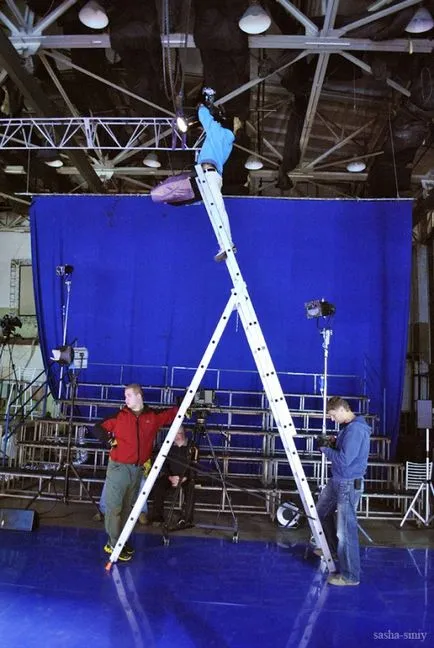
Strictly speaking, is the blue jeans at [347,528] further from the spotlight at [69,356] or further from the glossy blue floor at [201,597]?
the spotlight at [69,356]

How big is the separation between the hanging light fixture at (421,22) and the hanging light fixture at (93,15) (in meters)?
3.23

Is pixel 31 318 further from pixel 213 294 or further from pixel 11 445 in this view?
pixel 213 294

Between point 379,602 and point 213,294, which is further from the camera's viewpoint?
point 213,294

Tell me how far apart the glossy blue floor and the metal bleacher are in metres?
1.36

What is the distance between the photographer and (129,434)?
165 inches

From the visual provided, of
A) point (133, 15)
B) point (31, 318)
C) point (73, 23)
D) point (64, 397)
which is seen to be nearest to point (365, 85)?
point (133, 15)

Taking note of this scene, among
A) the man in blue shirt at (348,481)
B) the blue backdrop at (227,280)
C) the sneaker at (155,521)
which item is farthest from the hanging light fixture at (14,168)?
the man in blue shirt at (348,481)

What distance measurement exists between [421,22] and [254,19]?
1.76 metres

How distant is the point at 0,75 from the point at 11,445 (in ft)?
17.7

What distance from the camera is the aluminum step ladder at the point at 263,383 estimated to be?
3.78m

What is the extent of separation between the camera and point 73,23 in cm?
609

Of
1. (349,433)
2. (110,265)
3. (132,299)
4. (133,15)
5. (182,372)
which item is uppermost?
(133,15)

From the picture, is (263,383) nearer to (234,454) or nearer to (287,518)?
(287,518)

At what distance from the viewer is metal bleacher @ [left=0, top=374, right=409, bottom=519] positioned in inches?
240
